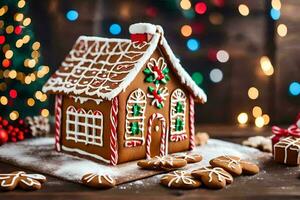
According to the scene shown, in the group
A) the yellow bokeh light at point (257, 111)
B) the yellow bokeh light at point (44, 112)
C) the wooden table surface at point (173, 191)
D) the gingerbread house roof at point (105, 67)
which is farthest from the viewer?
the yellow bokeh light at point (257, 111)

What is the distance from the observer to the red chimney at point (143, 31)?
2.43 m

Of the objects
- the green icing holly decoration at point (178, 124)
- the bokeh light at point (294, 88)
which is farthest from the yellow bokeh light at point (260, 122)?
the green icing holly decoration at point (178, 124)

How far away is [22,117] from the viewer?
10.6ft

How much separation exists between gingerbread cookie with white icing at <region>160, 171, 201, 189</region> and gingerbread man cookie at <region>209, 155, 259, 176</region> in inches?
7.8

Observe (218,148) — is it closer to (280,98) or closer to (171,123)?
(171,123)

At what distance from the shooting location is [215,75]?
3586 millimetres

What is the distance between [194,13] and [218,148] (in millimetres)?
1107

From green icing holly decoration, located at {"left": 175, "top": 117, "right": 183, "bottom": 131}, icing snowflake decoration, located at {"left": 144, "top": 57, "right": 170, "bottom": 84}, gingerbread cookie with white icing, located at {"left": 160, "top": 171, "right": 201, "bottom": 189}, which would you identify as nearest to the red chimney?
icing snowflake decoration, located at {"left": 144, "top": 57, "right": 170, "bottom": 84}

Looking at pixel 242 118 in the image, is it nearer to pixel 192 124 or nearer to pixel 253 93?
pixel 253 93

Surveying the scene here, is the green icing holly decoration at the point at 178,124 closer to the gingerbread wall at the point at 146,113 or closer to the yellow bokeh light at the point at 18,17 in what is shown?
the gingerbread wall at the point at 146,113

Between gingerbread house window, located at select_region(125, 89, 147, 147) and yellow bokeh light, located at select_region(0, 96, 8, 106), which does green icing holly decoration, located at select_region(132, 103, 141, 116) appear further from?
yellow bokeh light, located at select_region(0, 96, 8, 106)

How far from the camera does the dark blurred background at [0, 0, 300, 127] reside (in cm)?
348

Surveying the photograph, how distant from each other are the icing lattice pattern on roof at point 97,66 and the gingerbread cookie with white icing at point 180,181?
0.44 meters

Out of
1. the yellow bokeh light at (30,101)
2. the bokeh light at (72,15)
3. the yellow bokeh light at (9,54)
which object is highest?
the bokeh light at (72,15)
